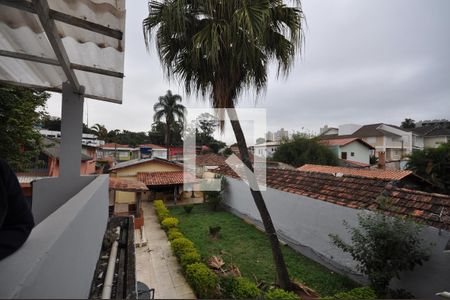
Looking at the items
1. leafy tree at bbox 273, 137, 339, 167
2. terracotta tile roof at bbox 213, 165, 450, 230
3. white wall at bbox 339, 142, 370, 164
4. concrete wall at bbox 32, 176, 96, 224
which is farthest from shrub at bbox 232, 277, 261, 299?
white wall at bbox 339, 142, 370, 164

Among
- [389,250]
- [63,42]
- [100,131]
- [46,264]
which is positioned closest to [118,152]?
[100,131]

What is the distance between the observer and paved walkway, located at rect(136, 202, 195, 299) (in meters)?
6.14

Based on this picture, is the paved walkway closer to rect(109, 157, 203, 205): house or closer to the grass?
the grass

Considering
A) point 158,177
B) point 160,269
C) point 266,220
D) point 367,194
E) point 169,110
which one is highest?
point 169,110

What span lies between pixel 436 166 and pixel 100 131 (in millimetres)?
38782

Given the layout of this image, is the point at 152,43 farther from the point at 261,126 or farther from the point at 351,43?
the point at 351,43

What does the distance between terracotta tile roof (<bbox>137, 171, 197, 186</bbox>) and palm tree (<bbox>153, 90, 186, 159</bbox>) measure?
470 inches

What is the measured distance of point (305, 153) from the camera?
79.7 feet

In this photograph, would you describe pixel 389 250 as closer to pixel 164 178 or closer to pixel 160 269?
pixel 160 269

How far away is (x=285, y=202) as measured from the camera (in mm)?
8664

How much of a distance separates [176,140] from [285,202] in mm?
29377

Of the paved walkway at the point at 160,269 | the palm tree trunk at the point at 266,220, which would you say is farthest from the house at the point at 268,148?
the palm tree trunk at the point at 266,220

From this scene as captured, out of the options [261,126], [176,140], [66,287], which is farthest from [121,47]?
[176,140]

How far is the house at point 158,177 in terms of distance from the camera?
1683 cm
